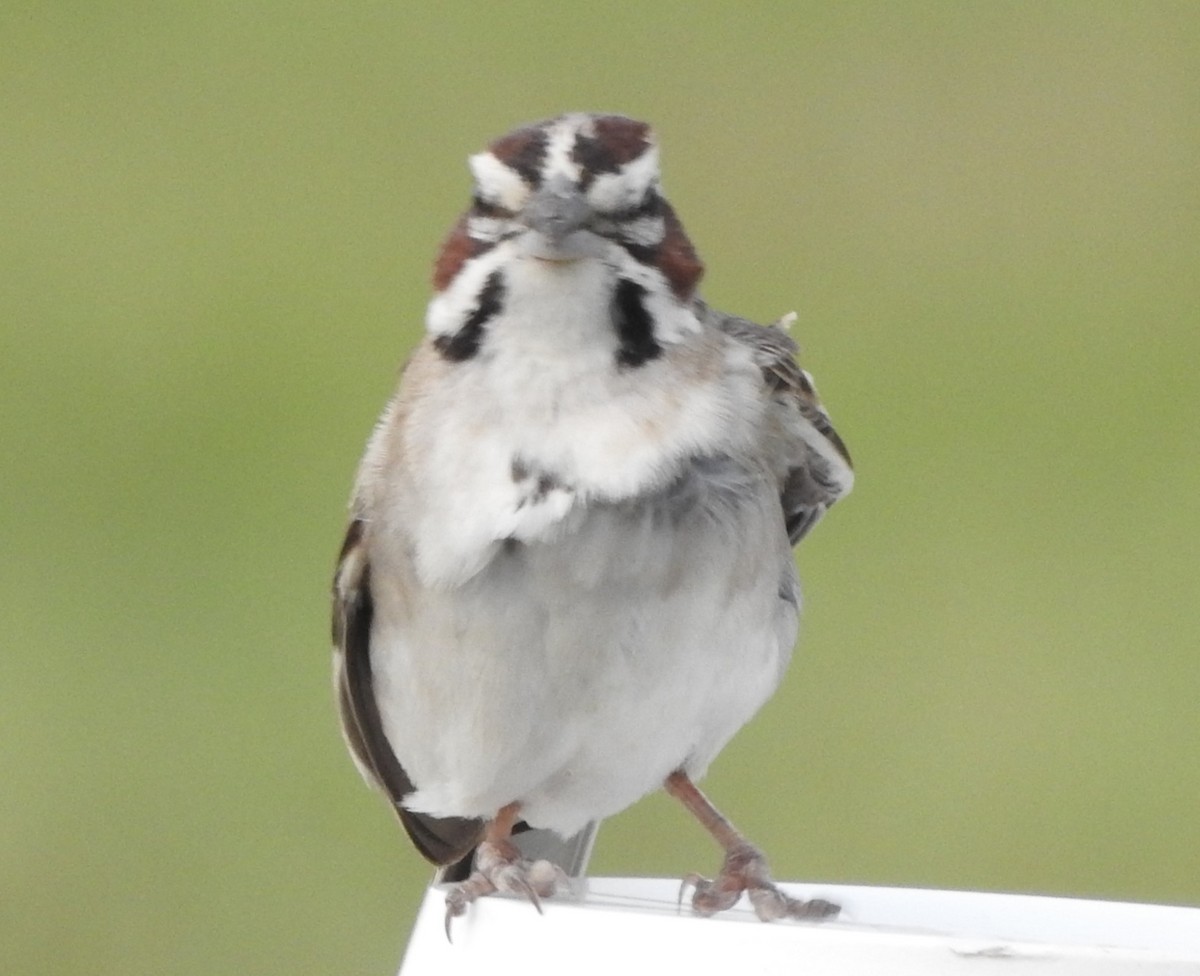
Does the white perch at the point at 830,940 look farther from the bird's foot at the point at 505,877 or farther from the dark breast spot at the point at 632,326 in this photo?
the dark breast spot at the point at 632,326

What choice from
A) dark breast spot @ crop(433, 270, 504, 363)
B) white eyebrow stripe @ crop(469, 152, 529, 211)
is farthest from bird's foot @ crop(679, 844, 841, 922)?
white eyebrow stripe @ crop(469, 152, 529, 211)

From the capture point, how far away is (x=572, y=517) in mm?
2699

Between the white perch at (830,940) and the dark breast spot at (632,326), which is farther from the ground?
the dark breast spot at (632,326)

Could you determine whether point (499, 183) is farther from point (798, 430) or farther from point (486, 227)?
point (798, 430)

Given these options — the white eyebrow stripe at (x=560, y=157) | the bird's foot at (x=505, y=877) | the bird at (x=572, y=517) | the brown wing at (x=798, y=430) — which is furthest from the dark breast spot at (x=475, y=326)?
the bird's foot at (x=505, y=877)

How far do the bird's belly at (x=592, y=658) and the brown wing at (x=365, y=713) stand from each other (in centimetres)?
5

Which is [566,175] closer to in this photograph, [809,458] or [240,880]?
[809,458]

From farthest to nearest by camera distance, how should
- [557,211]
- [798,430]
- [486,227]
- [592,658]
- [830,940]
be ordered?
[798,430] < [592,658] < [486,227] < [557,211] < [830,940]

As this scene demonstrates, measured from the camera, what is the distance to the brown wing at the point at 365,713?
3.02 m

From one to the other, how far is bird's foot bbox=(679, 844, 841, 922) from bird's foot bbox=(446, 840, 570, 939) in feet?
0.45

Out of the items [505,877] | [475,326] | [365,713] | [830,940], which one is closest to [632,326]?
[475,326]

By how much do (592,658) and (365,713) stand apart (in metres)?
0.49

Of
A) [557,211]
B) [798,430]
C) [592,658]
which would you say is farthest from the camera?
[798,430]

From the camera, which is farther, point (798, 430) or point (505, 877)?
point (798, 430)
